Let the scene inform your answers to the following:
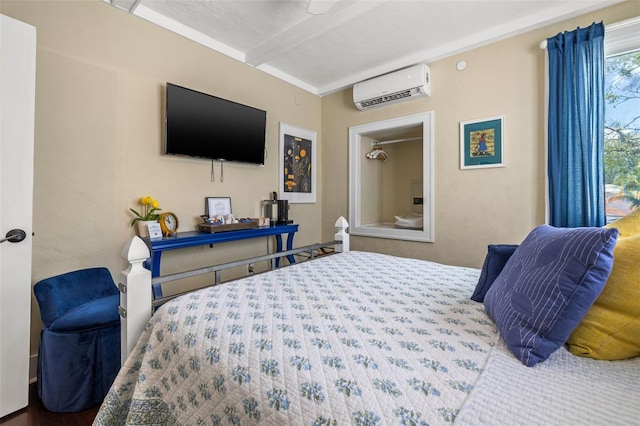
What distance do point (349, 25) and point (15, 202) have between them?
273cm

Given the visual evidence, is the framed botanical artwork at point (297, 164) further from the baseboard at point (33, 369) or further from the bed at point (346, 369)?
the baseboard at point (33, 369)

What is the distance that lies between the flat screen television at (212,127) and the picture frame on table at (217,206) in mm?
409

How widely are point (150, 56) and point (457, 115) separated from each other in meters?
2.90

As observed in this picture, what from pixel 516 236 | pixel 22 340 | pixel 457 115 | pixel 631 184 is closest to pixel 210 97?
pixel 22 340

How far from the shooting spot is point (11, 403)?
5.13 ft

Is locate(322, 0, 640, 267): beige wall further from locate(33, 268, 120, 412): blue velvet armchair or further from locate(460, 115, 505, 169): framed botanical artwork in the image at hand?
locate(33, 268, 120, 412): blue velvet armchair

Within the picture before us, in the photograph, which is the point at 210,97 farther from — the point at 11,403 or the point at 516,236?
the point at 516,236

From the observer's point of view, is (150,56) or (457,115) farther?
(457,115)

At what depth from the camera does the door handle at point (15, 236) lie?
1.54 metres

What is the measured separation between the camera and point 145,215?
91.2 inches

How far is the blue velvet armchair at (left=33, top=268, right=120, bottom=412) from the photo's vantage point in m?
1.56

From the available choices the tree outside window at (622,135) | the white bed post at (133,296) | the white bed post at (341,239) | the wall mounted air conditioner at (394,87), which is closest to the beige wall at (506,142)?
the wall mounted air conditioner at (394,87)

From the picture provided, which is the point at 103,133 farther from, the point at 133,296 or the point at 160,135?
the point at 133,296

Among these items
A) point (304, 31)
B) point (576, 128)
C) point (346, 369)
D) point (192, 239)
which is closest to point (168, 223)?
point (192, 239)
